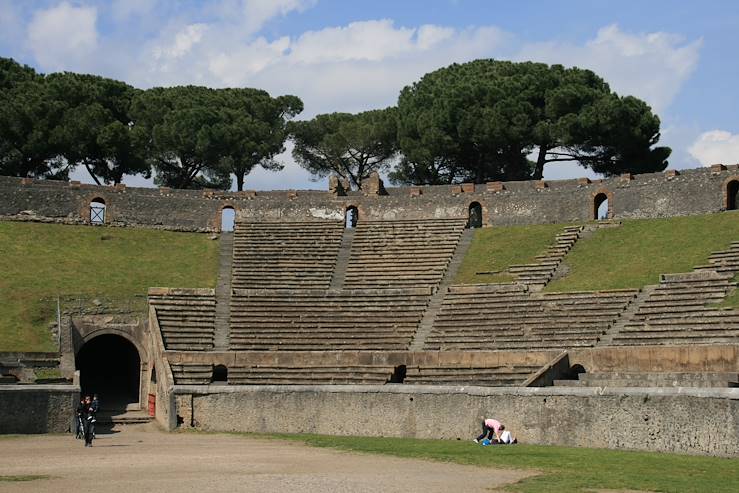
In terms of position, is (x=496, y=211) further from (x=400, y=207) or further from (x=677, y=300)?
(x=677, y=300)

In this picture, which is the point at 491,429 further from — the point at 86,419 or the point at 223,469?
the point at 86,419

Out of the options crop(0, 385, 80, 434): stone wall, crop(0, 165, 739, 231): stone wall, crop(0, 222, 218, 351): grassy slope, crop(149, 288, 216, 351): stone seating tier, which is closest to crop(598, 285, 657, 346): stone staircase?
crop(0, 165, 739, 231): stone wall

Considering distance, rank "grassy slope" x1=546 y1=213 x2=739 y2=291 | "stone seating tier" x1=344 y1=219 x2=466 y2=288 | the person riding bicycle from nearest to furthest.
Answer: the person riding bicycle → "grassy slope" x1=546 y1=213 x2=739 y2=291 → "stone seating tier" x1=344 y1=219 x2=466 y2=288

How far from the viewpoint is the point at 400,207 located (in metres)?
47.7

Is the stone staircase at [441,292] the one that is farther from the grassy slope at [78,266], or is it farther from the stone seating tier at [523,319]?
the grassy slope at [78,266]

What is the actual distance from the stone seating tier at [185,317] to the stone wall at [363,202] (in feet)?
30.0

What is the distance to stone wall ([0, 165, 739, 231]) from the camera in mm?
44719

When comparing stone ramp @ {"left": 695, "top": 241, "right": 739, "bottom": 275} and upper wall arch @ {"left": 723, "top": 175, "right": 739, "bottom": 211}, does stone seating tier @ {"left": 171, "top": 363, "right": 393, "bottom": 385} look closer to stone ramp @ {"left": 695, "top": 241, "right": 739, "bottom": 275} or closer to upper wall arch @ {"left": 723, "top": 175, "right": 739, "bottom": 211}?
stone ramp @ {"left": 695, "top": 241, "right": 739, "bottom": 275}

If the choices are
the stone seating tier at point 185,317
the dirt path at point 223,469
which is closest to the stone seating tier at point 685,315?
the dirt path at point 223,469

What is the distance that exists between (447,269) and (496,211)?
610 centimetres

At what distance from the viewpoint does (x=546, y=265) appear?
40.6 meters

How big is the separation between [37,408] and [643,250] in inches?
893

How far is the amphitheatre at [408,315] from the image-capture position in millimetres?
24797

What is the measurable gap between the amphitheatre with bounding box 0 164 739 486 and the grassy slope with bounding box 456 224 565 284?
0.38 feet
